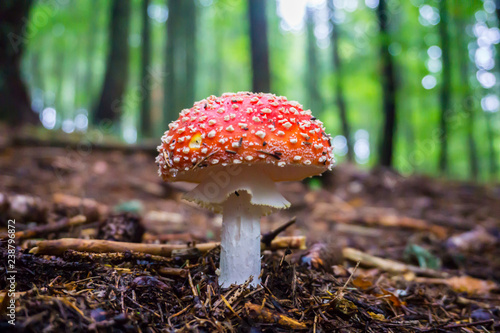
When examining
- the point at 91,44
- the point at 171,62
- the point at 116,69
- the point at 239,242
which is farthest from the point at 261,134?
the point at 91,44

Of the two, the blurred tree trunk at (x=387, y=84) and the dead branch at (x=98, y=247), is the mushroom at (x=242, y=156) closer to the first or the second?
the dead branch at (x=98, y=247)

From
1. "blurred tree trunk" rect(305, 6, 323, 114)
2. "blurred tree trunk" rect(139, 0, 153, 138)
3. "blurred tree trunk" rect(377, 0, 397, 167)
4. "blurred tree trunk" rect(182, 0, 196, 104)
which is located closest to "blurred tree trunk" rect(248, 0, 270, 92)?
"blurred tree trunk" rect(377, 0, 397, 167)

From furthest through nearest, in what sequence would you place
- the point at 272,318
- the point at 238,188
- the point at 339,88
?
1. the point at 339,88
2. the point at 238,188
3. the point at 272,318

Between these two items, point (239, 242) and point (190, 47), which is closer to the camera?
point (239, 242)

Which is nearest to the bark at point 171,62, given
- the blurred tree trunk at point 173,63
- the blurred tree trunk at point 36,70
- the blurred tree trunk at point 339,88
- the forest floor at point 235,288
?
the blurred tree trunk at point 173,63

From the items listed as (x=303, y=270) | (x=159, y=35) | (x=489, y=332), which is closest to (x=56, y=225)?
(x=303, y=270)

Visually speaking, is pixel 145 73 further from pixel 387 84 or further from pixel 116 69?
pixel 387 84
